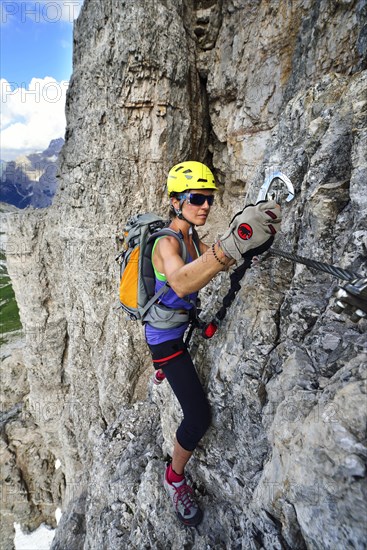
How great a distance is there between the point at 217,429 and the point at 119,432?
493cm

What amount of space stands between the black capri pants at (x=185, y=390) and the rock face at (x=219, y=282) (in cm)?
19

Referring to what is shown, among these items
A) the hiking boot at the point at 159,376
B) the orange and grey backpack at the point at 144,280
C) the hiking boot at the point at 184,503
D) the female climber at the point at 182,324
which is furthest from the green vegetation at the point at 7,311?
the orange and grey backpack at the point at 144,280

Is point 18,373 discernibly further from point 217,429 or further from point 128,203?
point 217,429

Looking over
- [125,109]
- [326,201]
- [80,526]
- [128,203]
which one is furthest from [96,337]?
[326,201]

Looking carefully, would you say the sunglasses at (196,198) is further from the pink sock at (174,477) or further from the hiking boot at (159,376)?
the pink sock at (174,477)

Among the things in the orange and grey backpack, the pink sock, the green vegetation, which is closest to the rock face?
the pink sock

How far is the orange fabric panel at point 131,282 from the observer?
3891 mm

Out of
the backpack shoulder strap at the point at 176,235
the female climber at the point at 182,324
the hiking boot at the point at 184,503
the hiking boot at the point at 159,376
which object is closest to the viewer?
the backpack shoulder strap at the point at 176,235

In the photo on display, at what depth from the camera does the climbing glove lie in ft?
8.74

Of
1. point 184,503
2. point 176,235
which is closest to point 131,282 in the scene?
point 176,235

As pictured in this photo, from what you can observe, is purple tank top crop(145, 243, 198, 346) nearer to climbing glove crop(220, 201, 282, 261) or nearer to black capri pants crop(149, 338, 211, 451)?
black capri pants crop(149, 338, 211, 451)

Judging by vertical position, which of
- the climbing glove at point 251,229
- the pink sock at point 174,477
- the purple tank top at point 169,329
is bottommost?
the pink sock at point 174,477

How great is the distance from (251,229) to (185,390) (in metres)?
2.44

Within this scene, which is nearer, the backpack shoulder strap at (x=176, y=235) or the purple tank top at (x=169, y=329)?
the backpack shoulder strap at (x=176, y=235)
